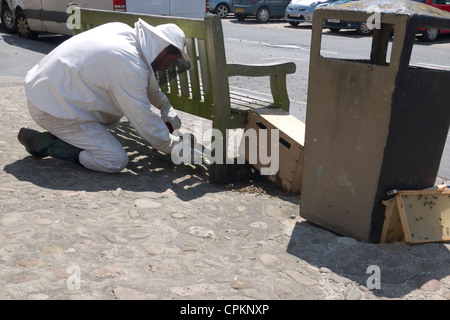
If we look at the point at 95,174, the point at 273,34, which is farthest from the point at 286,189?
the point at 273,34

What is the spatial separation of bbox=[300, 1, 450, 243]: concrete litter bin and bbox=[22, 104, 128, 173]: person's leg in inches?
69.4

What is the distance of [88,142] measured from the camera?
4.62 meters

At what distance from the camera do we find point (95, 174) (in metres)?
4.56

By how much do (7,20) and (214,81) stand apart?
40.9 ft

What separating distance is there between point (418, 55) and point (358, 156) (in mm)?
10380

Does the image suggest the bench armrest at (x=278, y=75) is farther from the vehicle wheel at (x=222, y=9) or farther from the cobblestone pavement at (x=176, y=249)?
the vehicle wheel at (x=222, y=9)

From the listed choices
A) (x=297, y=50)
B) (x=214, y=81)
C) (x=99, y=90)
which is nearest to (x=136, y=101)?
(x=99, y=90)

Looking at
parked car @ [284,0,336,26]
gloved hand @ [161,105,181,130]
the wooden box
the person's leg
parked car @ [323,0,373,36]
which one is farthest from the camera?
parked car @ [284,0,336,26]

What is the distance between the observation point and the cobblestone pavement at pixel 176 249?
282cm

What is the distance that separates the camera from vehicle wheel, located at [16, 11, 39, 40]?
14023 millimetres

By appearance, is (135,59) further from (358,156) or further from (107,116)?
(358,156)

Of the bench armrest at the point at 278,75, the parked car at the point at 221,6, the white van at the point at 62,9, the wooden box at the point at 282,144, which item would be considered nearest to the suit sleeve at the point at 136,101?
the wooden box at the point at 282,144

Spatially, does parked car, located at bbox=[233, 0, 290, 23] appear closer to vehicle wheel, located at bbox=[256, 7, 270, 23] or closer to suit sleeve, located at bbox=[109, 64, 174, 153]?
vehicle wheel, located at bbox=[256, 7, 270, 23]

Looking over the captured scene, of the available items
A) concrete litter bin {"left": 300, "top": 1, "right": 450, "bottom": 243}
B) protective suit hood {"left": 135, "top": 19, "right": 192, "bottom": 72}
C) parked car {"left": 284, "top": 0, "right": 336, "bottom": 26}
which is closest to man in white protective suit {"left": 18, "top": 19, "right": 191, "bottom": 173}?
protective suit hood {"left": 135, "top": 19, "right": 192, "bottom": 72}
